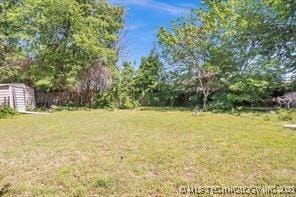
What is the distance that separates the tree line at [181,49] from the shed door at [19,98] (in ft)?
Result: 3.53

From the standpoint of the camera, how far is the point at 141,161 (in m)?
5.26

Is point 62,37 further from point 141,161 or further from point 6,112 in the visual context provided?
point 141,161

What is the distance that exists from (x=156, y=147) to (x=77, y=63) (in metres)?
14.7

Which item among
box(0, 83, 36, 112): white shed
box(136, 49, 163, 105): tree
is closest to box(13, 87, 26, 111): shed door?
box(0, 83, 36, 112): white shed

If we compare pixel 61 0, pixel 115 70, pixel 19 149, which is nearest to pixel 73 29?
pixel 61 0

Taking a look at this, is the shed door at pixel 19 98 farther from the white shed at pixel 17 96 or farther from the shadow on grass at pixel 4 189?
the shadow on grass at pixel 4 189

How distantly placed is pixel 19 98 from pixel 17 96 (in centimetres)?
38

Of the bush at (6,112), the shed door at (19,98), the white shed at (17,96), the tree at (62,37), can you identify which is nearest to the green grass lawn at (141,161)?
the bush at (6,112)

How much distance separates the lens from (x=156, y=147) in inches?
249

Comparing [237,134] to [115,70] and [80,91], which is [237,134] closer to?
[115,70]

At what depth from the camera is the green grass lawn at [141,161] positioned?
4.14 meters

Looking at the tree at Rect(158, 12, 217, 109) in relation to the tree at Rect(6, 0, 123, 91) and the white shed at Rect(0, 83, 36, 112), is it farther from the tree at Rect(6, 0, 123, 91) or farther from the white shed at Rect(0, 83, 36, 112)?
the white shed at Rect(0, 83, 36, 112)

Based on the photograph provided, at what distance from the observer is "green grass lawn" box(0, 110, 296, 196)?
4.14m

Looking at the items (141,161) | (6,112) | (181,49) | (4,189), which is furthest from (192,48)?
(4,189)
